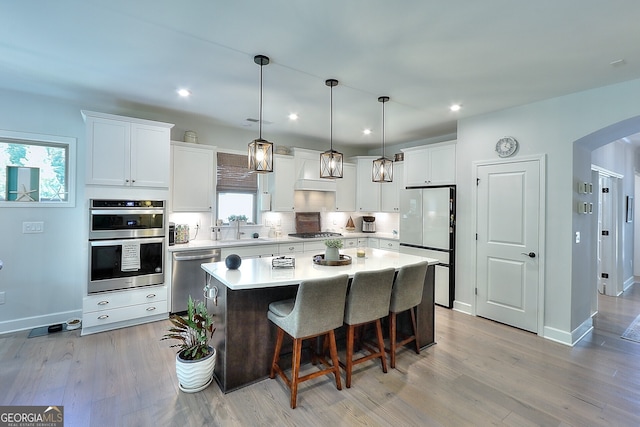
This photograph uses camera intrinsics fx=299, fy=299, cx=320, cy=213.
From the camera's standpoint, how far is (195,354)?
238cm

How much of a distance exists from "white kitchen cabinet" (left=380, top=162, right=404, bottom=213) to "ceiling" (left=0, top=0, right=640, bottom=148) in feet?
6.07

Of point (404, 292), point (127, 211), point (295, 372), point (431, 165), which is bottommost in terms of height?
point (295, 372)

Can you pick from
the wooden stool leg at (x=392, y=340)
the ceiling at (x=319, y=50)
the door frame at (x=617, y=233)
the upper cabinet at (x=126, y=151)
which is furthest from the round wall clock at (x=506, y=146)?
the upper cabinet at (x=126, y=151)

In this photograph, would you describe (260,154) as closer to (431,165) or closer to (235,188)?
(235,188)

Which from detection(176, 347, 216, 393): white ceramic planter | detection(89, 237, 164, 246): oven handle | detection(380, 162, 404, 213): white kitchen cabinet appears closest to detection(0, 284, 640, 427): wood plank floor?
detection(176, 347, 216, 393): white ceramic planter

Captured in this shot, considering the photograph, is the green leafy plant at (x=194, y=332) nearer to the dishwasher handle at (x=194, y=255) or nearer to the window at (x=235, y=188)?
the dishwasher handle at (x=194, y=255)

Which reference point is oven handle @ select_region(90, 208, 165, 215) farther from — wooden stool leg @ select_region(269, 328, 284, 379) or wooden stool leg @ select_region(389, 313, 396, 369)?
wooden stool leg @ select_region(389, 313, 396, 369)

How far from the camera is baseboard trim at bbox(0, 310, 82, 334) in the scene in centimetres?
341

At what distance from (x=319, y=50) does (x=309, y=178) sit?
300 centimetres

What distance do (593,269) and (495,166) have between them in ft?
6.18

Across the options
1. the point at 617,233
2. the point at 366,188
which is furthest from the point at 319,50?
the point at 617,233

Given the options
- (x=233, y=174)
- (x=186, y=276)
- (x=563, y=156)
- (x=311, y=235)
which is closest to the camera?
(x=563, y=156)

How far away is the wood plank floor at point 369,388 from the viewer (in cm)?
211

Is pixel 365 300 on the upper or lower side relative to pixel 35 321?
upper
